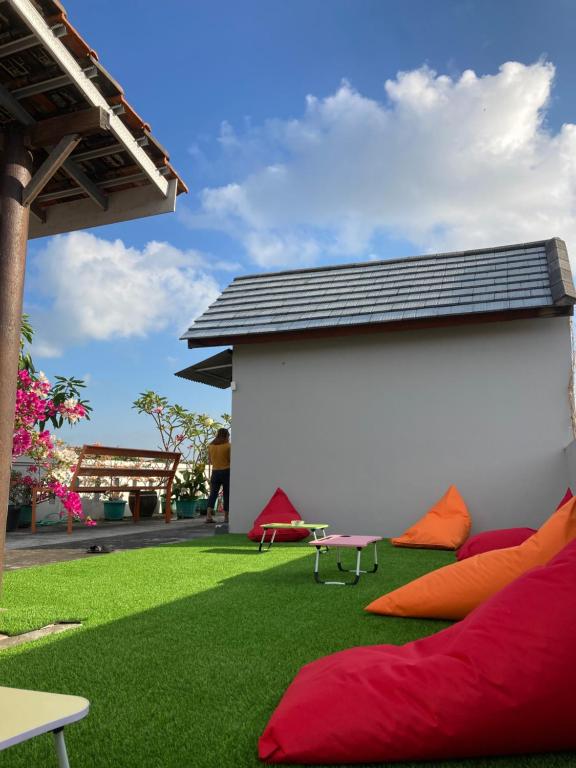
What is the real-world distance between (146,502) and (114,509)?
1077 mm

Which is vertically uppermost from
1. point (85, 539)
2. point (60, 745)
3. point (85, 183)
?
point (85, 183)

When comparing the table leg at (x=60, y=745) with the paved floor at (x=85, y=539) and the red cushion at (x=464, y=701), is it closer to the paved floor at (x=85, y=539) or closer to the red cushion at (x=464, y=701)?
the red cushion at (x=464, y=701)

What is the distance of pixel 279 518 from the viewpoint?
29.6ft

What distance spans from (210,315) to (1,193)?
23.9 ft

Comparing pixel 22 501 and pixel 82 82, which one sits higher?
pixel 82 82

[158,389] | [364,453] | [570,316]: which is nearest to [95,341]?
[158,389]

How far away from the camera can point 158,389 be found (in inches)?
667

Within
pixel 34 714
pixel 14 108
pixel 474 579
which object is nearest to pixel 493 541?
pixel 474 579

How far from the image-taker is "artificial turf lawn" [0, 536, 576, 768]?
6.76 feet

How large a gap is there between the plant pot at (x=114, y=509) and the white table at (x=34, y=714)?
12648 millimetres

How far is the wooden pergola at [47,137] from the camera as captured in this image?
365cm

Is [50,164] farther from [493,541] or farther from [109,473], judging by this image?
[109,473]

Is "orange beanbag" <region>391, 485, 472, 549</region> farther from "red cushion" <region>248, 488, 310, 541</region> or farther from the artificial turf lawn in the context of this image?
the artificial turf lawn

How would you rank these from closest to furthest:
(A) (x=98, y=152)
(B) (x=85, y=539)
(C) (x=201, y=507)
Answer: (A) (x=98, y=152)
(B) (x=85, y=539)
(C) (x=201, y=507)
